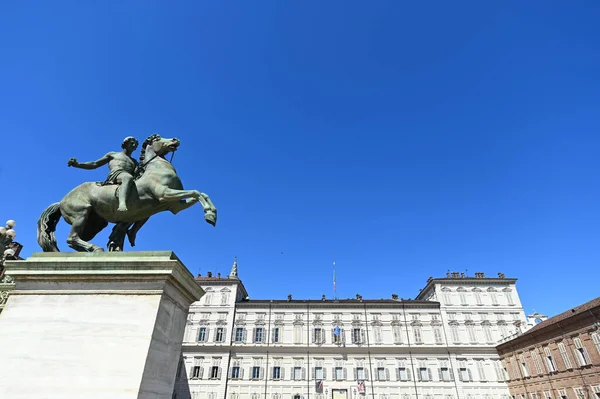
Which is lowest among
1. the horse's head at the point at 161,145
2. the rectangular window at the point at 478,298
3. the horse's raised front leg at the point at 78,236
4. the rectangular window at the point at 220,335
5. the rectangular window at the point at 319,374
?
the horse's raised front leg at the point at 78,236

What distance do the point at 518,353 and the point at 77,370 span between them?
4973 centimetres

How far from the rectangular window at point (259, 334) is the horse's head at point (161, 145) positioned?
4483 cm

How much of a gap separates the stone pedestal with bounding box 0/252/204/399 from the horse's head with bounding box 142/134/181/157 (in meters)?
1.78

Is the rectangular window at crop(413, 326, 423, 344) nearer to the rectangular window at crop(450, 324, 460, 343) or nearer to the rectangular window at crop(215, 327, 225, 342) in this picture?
the rectangular window at crop(450, 324, 460, 343)

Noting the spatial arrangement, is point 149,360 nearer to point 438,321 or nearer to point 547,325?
point 547,325

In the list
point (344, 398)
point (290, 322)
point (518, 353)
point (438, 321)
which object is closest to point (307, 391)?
point (344, 398)

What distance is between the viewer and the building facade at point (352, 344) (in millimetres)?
42594

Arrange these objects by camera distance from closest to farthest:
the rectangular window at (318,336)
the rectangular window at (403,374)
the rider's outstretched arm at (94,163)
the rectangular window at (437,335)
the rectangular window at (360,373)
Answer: the rider's outstretched arm at (94,163) < the rectangular window at (403,374) < the rectangular window at (360,373) < the rectangular window at (437,335) < the rectangular window at (318,336)

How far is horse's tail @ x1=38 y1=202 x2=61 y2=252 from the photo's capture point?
4.65m

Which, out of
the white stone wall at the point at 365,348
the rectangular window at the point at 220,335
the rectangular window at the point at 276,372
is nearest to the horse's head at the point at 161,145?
the white stone wall at the point at 365,348

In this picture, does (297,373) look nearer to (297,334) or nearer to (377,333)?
(297,334)

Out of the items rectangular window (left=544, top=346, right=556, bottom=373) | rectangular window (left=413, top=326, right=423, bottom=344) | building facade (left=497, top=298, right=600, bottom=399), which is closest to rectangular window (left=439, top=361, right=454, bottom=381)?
rectangular window (left=413, top=326, right=423, bottom=344)

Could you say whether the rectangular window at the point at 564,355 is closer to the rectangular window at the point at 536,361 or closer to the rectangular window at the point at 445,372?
the rectangular window at the point at 536,361

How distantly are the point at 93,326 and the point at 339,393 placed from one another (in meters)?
44.8
